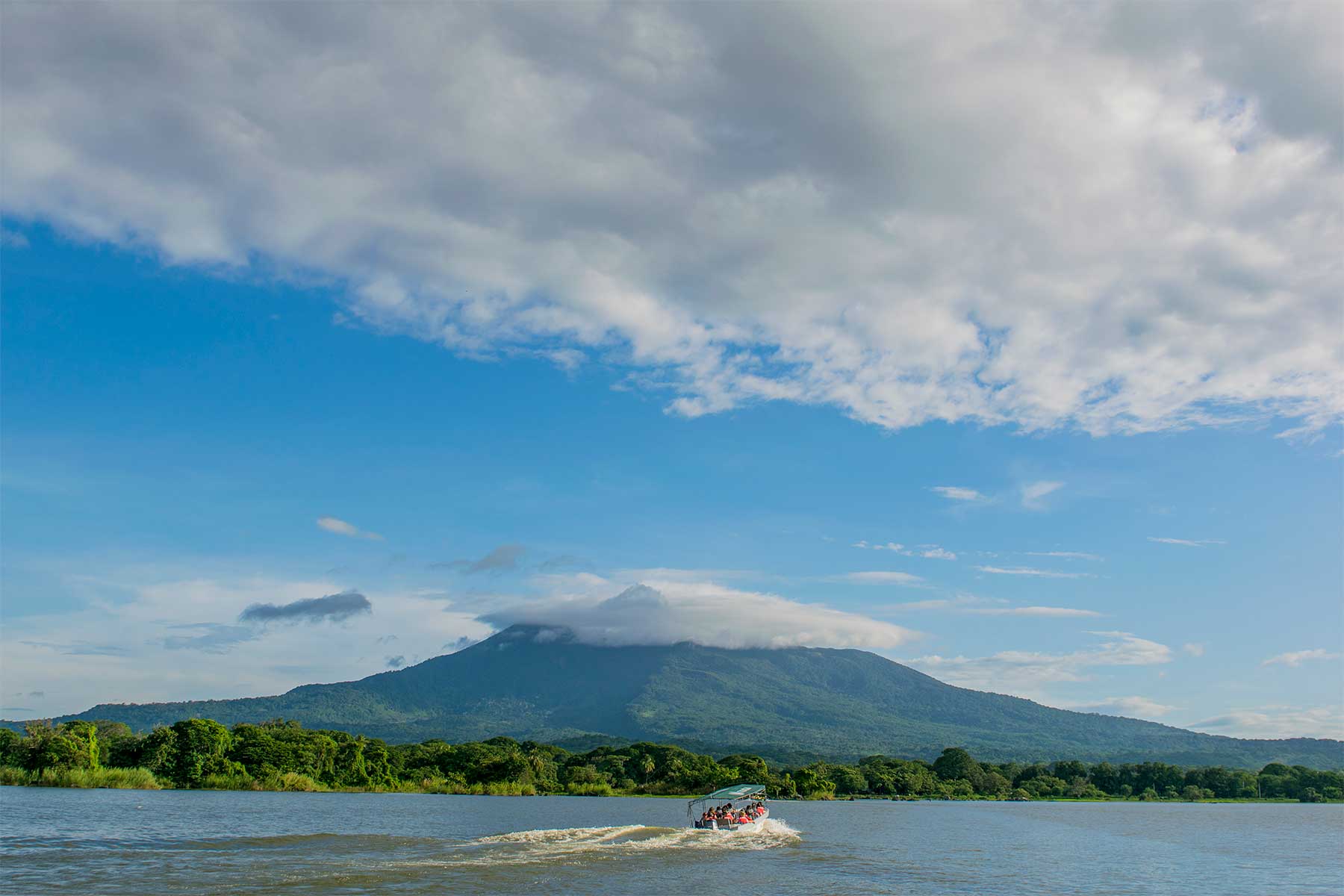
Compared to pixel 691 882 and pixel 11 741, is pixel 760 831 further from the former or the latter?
pixel 11 741

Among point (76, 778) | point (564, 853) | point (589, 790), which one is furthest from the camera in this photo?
point (589, 790)

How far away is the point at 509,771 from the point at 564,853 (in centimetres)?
8423

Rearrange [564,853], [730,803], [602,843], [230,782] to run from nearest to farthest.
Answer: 1. [564,853]
2. [602,843]
3. [730,803]
4. [230,782]

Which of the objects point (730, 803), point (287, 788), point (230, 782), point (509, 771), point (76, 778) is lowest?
point (287, 788)

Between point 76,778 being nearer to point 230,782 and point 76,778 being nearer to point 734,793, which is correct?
point 230,782

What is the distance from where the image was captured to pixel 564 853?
4009 centimetres

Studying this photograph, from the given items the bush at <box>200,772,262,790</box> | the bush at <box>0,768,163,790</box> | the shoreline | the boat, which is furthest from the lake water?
the bush at <box>200,772,262,790</box>

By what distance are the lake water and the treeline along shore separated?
12.3m

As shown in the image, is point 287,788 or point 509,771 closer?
point 287,788

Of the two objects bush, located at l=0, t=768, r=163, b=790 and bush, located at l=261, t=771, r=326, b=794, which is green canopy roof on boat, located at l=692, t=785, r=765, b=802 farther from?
bush, located at l=261, t=771, r=326, b=794

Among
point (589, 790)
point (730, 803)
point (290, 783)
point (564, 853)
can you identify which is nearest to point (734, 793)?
point (730, 803)

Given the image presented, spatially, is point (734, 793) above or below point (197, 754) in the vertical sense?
above

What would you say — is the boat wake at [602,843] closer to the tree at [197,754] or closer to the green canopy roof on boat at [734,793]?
the green canopy roof on boat at [734,793]

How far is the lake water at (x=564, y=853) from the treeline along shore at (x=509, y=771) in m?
12.3
